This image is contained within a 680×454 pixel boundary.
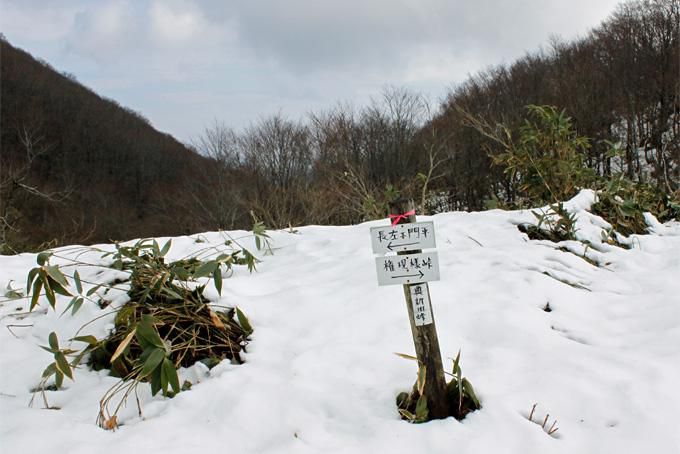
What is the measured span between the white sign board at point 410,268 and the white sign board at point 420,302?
4 cm

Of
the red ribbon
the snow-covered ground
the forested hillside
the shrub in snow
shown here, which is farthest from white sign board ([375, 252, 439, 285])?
the forested hillside

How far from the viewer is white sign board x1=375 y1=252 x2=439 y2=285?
1832 mm

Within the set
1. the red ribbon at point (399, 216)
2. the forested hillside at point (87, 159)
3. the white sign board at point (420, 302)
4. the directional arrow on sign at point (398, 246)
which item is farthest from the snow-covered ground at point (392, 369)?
the forested hillside at point (87, 159)

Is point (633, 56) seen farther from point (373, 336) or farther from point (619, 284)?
point (373, 336)

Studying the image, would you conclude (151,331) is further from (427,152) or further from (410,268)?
(427,152)

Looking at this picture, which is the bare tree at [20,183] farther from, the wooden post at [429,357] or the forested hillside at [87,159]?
the wooden post at [429,357]

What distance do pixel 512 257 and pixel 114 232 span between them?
1227 inches

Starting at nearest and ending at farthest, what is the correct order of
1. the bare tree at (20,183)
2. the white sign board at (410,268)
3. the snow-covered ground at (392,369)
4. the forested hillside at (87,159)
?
the snow-covered ground at (392,369)
the white sign board at (410,268)
the bare tree at (20,183)
the forested hillside at (87,159)

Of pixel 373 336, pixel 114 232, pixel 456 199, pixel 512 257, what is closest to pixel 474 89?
pixel 456 199

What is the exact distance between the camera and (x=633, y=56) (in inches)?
652

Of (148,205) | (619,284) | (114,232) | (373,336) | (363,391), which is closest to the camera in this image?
(363,391)

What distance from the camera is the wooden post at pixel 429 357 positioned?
1860mm

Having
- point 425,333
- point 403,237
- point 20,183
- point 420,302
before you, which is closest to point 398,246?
point 403,237

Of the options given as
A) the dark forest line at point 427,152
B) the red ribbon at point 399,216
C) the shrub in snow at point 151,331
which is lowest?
the shrub in snow at point 151,331
